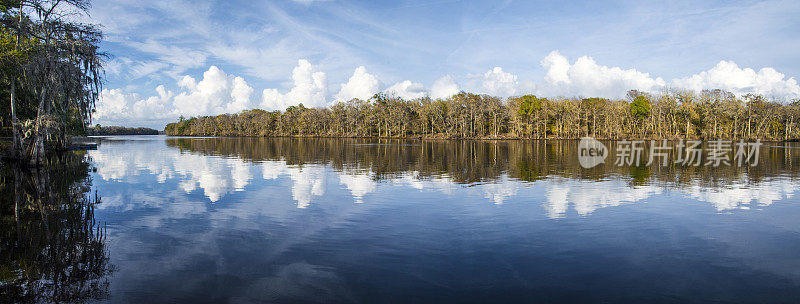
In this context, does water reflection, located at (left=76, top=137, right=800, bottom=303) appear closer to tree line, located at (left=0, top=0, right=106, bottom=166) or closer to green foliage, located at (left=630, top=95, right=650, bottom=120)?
tree line, located at (left=0, top=0, right=106, bottom=166)

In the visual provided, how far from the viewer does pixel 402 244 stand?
11.2 m

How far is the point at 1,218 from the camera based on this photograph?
530 inches

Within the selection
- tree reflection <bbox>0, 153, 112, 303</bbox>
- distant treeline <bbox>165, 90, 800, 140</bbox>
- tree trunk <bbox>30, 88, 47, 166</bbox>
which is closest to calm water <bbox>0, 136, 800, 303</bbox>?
tree reflection <bbox>0, 153, 112, 303</bbox>

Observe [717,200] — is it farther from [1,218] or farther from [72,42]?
[72,42]

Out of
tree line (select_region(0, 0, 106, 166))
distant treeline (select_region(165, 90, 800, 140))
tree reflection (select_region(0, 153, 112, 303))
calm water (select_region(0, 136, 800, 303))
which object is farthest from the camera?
distant treeline (select_region(165, 90, 800, 140))

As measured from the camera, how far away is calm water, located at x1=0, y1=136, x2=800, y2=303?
26.2 ft

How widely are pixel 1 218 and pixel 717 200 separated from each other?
2867 centimetres

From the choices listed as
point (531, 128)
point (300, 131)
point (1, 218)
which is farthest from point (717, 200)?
point (300, 131)

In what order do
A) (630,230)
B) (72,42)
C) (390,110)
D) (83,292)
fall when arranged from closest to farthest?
(83,292) < (630,230) < (72,42) < (390,110)

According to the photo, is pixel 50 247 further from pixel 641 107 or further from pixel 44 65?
pixel 641 107

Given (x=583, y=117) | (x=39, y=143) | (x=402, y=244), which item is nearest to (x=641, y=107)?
(x=583, y=117)

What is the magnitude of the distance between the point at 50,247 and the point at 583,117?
14213 cm

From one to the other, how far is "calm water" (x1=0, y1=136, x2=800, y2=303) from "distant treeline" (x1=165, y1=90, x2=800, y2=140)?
11451 cm

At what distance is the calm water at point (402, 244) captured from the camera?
26.2 feet
